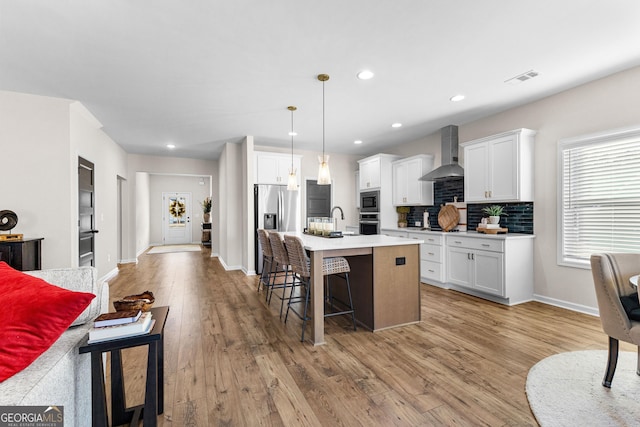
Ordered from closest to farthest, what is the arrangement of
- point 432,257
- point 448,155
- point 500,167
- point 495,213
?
1. point 500,167
2. point 495,213
3. point 432,257
4. point 448,155

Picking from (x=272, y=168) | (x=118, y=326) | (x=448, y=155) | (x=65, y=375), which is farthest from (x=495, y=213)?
(x=65, y=375)

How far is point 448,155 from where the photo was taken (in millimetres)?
4801

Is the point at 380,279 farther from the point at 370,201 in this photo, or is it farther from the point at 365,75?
the point at 370,201

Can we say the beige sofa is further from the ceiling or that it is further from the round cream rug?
the round cream rug

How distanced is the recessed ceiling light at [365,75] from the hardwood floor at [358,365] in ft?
8.51

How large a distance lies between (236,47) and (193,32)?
1.14 feet

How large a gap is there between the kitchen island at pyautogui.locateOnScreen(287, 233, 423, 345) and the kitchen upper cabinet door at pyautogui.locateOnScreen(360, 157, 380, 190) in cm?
301

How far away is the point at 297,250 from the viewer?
286 cm

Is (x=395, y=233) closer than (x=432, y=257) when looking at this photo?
No

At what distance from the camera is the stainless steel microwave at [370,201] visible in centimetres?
590

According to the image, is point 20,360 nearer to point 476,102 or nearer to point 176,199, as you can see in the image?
point 476,102

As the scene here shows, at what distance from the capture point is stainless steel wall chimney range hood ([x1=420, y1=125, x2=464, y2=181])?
4.63 meters

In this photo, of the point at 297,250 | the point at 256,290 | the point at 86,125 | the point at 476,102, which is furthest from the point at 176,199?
the point at 476,102

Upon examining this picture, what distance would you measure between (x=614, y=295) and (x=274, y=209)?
4.83 m
